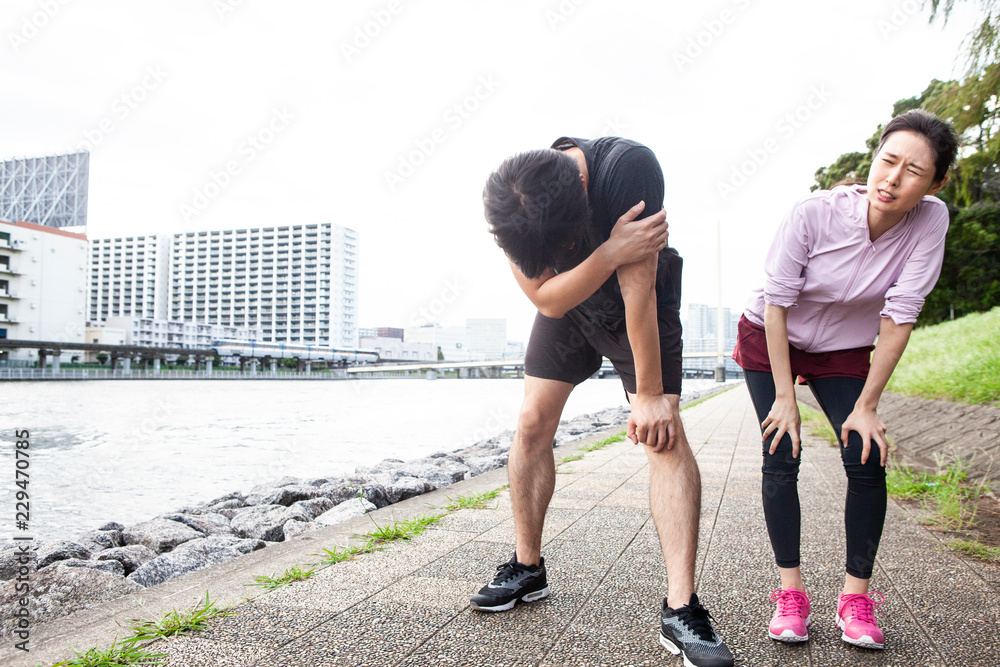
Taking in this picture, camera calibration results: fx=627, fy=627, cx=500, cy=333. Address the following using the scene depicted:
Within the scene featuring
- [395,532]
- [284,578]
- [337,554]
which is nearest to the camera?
[284,578]

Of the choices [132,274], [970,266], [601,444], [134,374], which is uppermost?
[132,274]

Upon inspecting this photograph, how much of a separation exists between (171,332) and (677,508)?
286ft

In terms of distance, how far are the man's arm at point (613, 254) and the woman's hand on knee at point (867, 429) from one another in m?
0.59

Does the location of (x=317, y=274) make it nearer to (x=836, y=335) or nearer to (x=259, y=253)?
(x=259, y=253)

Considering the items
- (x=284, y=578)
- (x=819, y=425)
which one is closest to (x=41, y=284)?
(x=819, y=425)

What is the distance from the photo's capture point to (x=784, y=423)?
1.65 m

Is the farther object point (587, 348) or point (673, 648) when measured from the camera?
point (587, 348)

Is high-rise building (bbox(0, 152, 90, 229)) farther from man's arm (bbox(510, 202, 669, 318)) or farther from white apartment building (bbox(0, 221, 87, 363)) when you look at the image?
man's arm (bbox(510, 202, 669, 318))

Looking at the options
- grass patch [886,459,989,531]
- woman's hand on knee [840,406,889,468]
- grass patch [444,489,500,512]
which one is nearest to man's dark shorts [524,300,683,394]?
woman's hand on knee [840,406,889,468]

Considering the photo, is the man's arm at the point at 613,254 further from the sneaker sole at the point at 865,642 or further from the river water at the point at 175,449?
the river water at the point at 175,449

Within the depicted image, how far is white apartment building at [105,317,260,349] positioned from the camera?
2793 inches

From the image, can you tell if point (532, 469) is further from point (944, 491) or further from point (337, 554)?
point (944, 491)

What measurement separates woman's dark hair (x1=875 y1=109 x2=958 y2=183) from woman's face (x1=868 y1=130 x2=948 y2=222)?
0.04 ft

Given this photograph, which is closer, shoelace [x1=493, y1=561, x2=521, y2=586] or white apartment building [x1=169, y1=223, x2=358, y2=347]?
shoelace [x1=493, y1=561, x2=521, y2=586]
